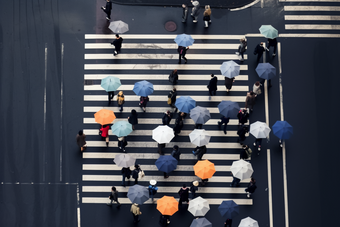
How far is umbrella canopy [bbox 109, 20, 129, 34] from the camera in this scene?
2888 cm

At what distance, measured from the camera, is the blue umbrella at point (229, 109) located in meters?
27.1

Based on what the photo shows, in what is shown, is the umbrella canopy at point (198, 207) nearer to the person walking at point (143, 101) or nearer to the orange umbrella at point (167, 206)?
the orange umbrella at point (167, 206)

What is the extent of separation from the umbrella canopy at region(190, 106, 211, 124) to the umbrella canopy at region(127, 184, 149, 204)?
5111 mm

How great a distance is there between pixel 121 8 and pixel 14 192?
1375cm

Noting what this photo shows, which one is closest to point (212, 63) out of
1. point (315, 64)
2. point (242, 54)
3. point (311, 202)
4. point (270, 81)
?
point (242, 54)

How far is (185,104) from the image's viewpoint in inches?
1072

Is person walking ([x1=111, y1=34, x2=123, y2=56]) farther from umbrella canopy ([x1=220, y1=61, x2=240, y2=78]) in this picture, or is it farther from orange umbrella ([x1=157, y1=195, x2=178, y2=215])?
orange umbrella ([x1=157, y1=195, x2=178, y2=215])

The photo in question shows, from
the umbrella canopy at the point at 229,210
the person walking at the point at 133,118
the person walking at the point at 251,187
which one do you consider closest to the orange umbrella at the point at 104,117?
the person walking at the point at 133,118

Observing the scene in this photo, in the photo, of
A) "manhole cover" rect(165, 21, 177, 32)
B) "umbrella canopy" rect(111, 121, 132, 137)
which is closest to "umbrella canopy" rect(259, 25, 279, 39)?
"manhole cover" rect(165, 21, 177, 32)

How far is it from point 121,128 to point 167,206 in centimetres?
525

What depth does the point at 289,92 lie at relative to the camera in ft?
Answer: 97.5

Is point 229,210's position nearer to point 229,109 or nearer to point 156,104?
point 229,109

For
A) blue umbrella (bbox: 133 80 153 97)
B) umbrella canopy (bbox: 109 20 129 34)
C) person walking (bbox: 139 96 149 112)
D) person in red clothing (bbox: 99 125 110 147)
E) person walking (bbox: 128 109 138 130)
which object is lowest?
person in red clothing (bbox: 99 125 110 147)

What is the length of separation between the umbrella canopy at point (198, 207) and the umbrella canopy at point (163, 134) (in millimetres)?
3808
